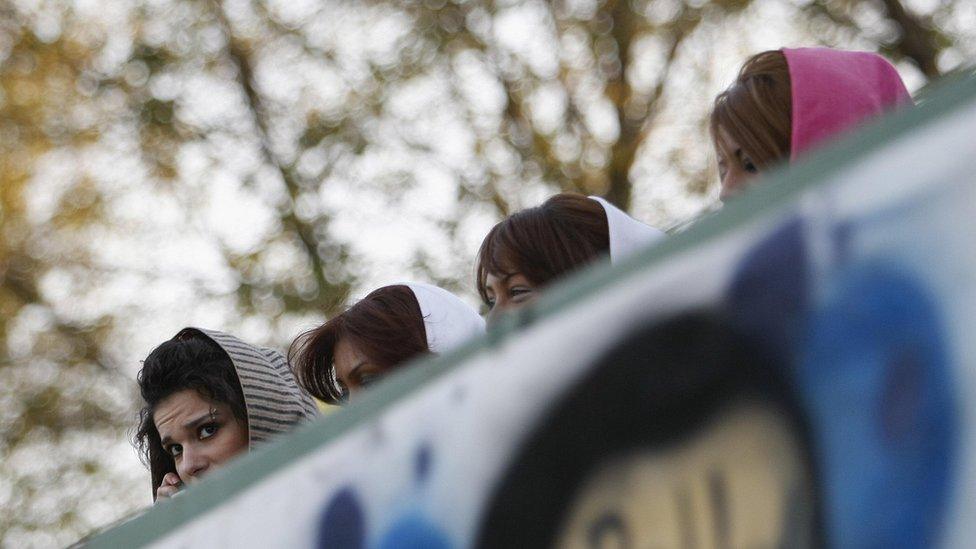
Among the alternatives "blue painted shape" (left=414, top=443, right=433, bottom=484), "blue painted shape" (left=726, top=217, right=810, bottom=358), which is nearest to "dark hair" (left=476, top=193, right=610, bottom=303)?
"blue painted shape" (left=414, top=443, right=433, bottom=484)

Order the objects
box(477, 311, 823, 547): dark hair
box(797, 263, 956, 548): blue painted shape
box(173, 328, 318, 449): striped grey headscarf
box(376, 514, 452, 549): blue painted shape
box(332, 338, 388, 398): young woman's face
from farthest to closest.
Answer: box(173, 328, 318, 449): striped grey headscarf < box(332, 338, 388, 398): young woman's face < box(376, 514, 452, 549): blue painted shape < box(477, 311, 823, 547): dark hair < box(797, 263, 956, 548): blue painted shape

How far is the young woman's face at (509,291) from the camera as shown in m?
2.68

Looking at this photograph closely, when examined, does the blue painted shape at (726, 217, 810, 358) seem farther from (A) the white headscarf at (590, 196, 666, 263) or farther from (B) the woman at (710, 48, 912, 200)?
(A) the white headscarf at (590, 196, 666, 263)

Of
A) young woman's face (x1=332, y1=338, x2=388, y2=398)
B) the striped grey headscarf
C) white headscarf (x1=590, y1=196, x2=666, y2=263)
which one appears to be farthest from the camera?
the striped grey headscarf

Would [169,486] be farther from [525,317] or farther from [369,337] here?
[525,317]

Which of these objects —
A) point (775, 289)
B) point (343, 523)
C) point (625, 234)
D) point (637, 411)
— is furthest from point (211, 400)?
point (775, 289)

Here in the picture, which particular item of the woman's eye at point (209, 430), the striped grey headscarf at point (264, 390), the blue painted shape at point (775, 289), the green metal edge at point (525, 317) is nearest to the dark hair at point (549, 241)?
the striped grey headscarf at point (264, 390)

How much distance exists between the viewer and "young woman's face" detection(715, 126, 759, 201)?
2422mm

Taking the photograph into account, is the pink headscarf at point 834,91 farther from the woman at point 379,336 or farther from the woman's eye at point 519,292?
the woman at point 379,336

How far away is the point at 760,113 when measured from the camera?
2424mm

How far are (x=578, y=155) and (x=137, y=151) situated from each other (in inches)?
108

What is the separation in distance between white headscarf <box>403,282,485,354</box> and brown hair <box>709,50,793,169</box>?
2.29 feet

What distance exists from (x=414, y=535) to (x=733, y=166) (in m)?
1.01

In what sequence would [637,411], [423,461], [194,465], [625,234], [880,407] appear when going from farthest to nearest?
[194,465], [625,234], [423,461], [637,411], [880,407]
